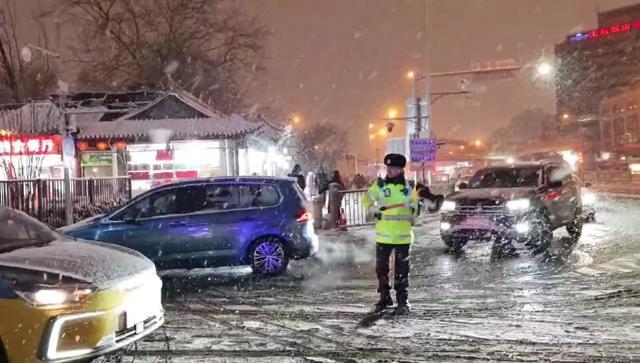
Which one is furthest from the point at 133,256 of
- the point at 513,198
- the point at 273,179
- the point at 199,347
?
the point at 513,198

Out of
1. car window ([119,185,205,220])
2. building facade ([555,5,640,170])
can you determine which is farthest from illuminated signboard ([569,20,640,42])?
car window ([119,185,205,220])

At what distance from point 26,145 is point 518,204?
44.3 feet

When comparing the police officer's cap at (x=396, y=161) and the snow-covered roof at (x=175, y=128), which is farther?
the snow-covered roof at (x=175, y=128)

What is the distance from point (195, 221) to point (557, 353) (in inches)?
236

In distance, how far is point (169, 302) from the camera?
27.6ft

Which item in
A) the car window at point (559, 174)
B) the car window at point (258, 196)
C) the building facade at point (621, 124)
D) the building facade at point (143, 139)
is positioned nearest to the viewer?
the car window at point (258, 196)

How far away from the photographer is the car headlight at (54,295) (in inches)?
187

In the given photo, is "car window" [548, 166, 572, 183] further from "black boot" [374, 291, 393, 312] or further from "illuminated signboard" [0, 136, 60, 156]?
"illuminated signboard" [0, 136, 60, 156]

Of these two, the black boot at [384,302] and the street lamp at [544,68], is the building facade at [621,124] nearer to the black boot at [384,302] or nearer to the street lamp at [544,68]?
the street lamp at [544,68]

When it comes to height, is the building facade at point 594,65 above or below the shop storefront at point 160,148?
above

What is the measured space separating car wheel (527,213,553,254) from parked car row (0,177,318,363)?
14.1 feet

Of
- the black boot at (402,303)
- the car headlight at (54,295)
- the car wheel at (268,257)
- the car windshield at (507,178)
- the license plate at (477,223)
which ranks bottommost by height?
the black boot at (402,303)

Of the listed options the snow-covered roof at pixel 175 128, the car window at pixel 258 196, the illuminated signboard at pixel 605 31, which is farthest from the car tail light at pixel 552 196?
the illuminated signboard at pixel 605 31

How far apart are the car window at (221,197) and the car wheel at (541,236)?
5420 mm
